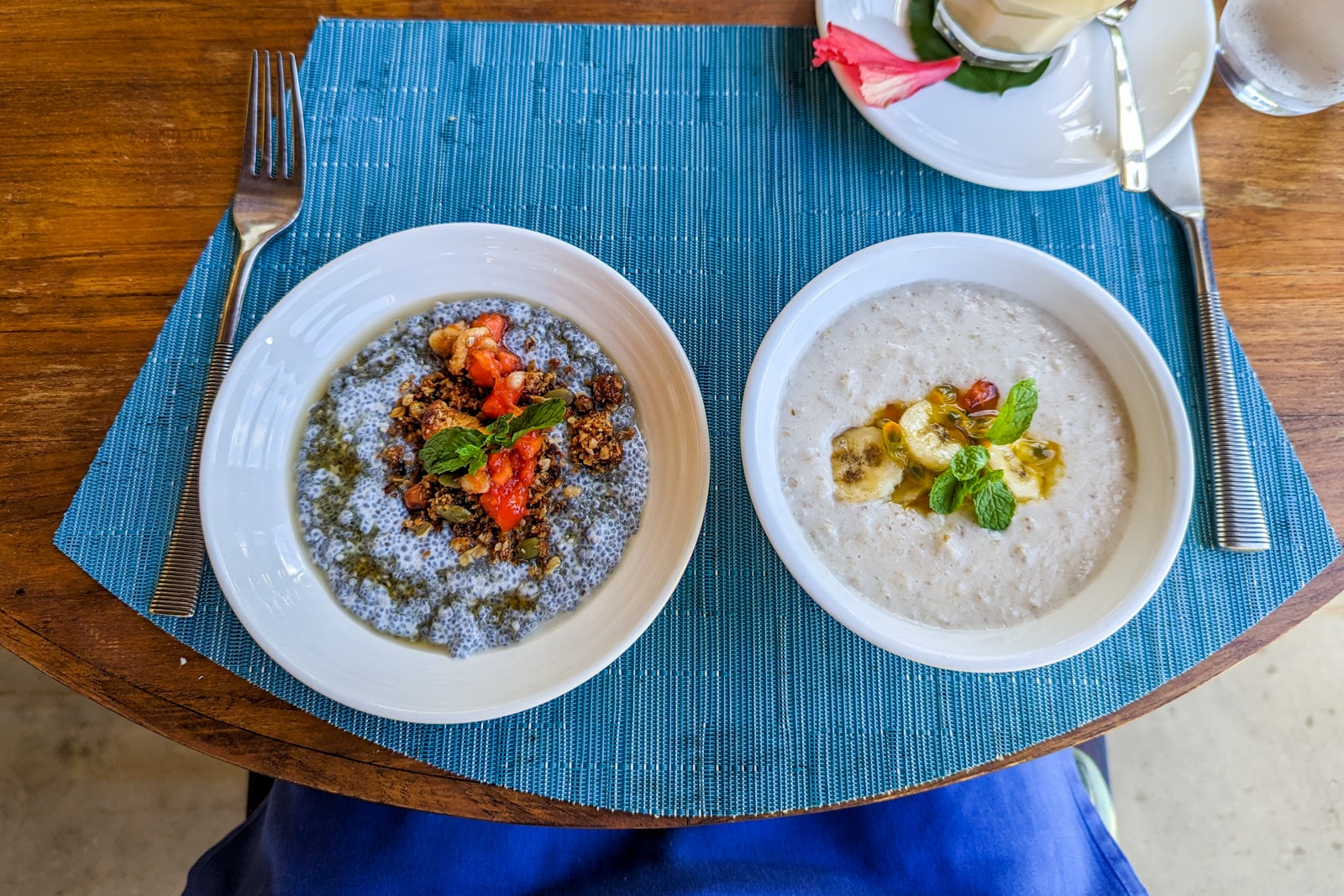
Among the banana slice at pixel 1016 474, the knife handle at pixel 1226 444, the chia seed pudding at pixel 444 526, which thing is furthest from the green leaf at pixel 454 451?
the knife handle at pixel 1226 444

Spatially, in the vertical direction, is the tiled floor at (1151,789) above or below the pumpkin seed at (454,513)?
below

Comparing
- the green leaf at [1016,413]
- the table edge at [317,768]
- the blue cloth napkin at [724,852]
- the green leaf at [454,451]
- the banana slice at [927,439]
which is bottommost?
the blue cloth napkin at [724,852]

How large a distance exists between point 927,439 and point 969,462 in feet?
0.26

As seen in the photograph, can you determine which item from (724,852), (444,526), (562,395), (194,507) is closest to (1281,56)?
(562,395)

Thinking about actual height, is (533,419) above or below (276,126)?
below

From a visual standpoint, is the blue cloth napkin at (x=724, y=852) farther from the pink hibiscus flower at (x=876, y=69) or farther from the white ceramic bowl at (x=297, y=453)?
the pink hibiscus flower at (x=876, y=69)

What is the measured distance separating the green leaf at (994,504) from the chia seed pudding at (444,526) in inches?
20.4

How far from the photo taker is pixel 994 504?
3.79 feet

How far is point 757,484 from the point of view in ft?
3.81

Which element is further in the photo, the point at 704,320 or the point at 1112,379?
the point at 704,320

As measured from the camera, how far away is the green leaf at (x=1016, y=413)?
1.17 m

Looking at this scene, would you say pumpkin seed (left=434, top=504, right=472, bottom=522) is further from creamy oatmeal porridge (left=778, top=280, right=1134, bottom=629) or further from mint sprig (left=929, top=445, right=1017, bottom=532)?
mint sprig (left=929, top=445, right=1017, bottom=532)

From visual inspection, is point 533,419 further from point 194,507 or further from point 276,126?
point 276,126

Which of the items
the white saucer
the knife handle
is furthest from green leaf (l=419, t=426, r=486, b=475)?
the knife handle
